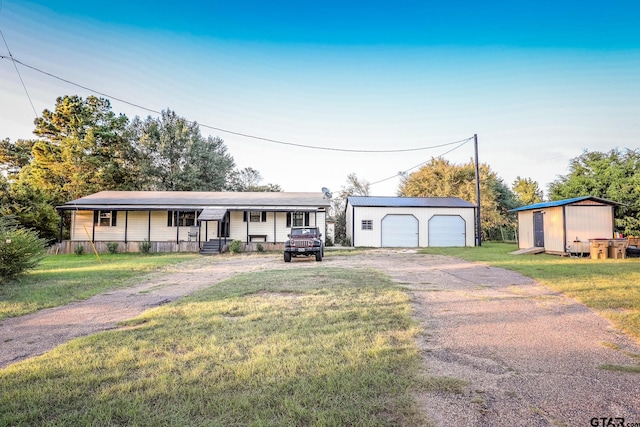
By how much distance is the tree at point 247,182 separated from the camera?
42938 millimetres

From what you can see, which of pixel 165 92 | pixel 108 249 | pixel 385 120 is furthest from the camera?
pixel 385 120

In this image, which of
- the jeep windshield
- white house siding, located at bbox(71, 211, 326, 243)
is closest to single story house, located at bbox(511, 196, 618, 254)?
the jeep windshield

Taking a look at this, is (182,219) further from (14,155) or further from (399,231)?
(14,155)

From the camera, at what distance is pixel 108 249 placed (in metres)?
20.0

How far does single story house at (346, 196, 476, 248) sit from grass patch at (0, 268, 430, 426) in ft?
62.0

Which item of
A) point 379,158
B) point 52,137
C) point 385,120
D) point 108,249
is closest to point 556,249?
point 385,120

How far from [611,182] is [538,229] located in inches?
342

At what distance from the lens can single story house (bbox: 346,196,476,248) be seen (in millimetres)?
24266

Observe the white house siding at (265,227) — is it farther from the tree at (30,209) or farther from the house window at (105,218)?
the tree at (30,209)

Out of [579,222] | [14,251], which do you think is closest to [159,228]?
[14,251]

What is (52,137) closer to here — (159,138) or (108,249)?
(159,138)

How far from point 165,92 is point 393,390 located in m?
20.2

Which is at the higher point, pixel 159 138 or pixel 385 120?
pixel 159 138

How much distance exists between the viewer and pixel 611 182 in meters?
21.5
